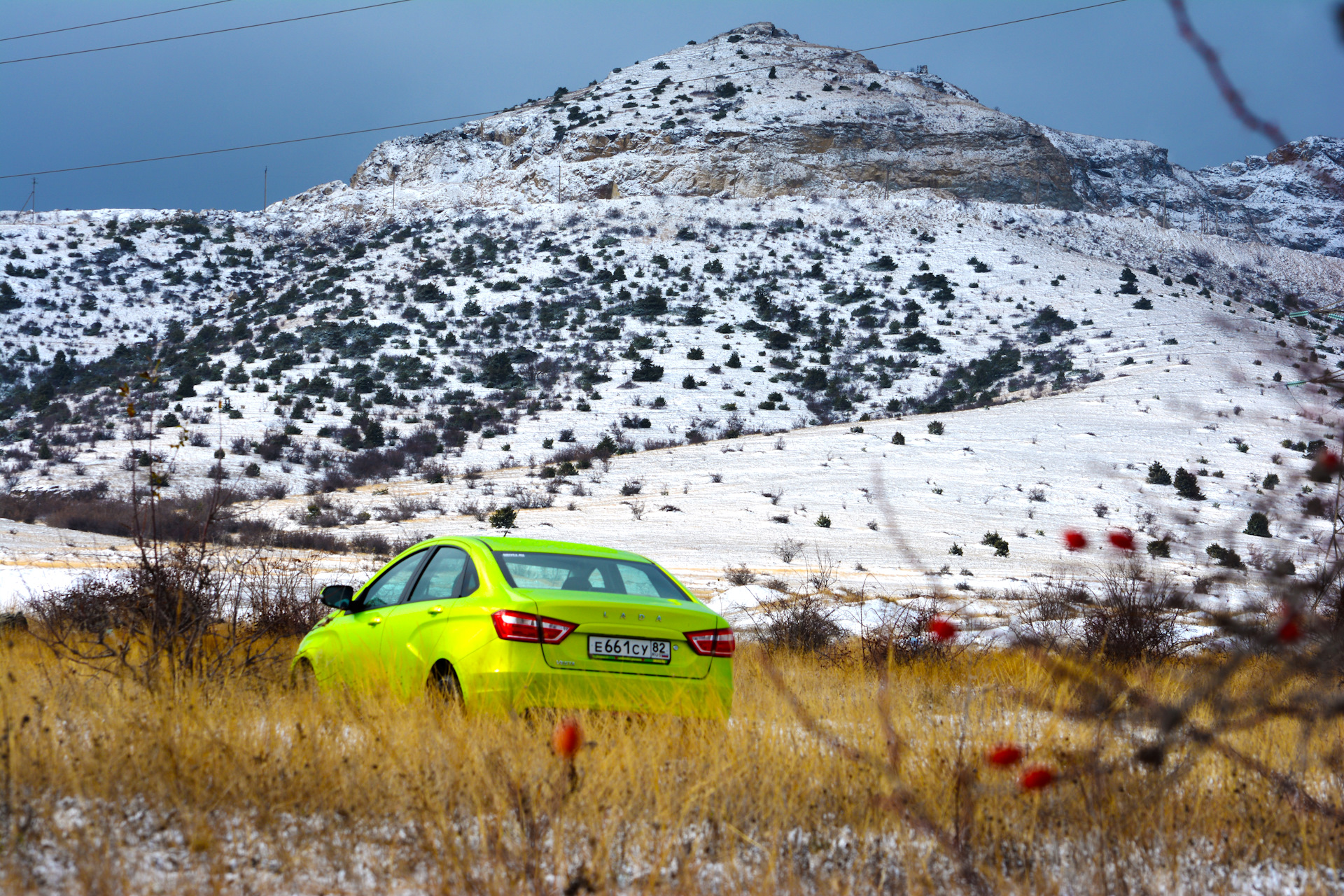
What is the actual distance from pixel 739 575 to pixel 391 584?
37.5 feet

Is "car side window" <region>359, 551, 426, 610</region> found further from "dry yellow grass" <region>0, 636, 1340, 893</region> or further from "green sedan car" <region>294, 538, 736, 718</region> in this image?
"dry yellow grass" <region>0, 636, 1340, 893</region>

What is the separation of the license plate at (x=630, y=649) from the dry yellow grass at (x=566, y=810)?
1.37 ft

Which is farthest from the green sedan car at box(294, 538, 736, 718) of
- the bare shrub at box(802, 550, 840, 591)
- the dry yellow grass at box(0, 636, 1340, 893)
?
the bare shrub at box(802, 550, 840, 591)

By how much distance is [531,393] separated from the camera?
1672 inches

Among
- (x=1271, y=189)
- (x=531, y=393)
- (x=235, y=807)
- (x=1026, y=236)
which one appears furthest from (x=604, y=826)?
(x=1271, y=189)

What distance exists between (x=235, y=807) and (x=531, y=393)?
39.2 meters


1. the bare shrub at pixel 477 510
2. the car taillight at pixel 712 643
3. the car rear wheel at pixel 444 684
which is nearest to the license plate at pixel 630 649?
the car taillight at pixel 712 643

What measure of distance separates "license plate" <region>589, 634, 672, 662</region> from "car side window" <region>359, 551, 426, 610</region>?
1728 millimetres

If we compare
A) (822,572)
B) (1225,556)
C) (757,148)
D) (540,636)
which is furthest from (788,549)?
(757,148)

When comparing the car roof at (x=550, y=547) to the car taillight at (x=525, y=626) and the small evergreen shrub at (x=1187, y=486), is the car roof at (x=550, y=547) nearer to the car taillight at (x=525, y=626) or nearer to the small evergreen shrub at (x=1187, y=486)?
the car taillight at (x=525, y=626)

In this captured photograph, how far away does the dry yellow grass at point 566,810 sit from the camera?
331cm

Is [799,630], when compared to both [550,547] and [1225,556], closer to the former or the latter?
[550,547]

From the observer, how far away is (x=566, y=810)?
3838mm

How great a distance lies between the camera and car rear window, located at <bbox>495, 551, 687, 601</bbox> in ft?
19.4
